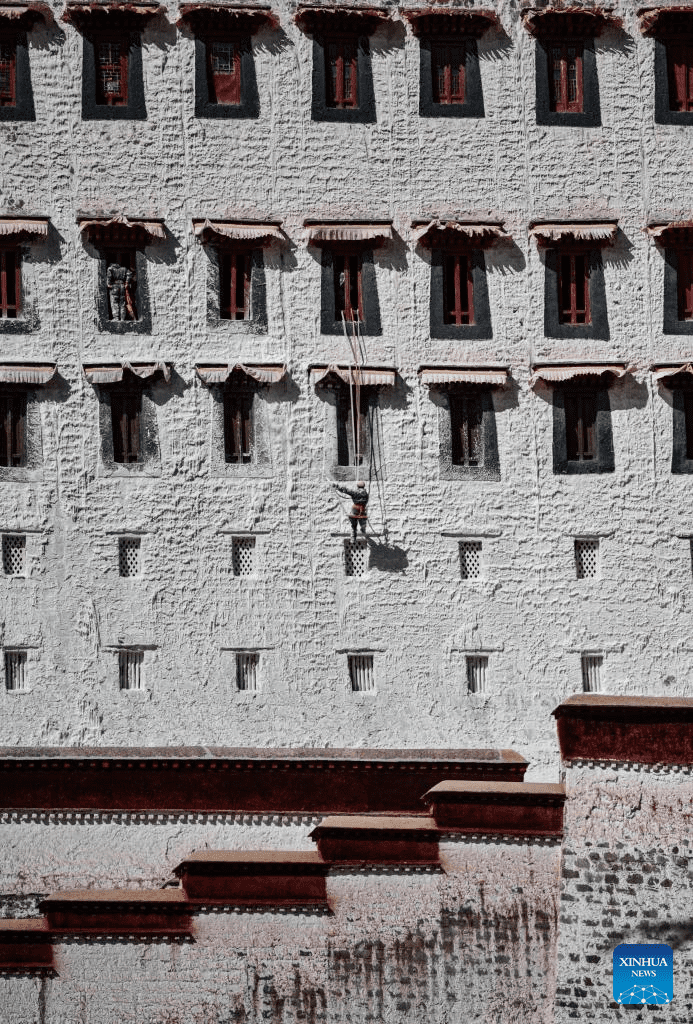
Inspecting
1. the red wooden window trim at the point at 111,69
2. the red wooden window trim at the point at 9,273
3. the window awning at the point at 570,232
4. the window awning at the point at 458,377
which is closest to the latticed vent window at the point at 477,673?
the window awning at the point at 458,377

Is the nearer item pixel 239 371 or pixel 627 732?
pixel 627 732

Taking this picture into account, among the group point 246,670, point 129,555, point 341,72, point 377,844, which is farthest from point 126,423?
point 377,844

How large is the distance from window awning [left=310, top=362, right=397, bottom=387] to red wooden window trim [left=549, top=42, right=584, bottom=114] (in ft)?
15.4

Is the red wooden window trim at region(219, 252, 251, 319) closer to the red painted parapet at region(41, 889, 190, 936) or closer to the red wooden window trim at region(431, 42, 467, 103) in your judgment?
the red wooden window trim at region(431, 42, 467, 103)

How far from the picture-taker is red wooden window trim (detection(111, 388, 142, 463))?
3488 cm

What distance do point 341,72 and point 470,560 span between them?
284 inches

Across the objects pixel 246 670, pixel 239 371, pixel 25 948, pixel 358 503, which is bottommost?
pixel 25 948

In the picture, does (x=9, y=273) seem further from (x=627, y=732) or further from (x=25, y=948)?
(x=627, y=732)

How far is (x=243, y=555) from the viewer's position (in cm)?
3481

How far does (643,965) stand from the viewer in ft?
94.2

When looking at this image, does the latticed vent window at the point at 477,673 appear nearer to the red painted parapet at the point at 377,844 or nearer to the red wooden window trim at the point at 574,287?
the red wooden window trim at the point at 574,287

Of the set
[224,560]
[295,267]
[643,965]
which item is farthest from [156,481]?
[643,965]

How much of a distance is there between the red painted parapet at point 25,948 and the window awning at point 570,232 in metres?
12.5

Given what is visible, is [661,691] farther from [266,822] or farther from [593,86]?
[593,86]
